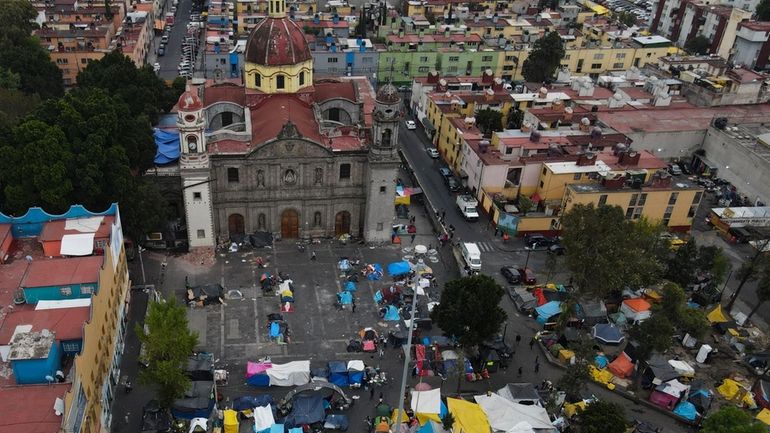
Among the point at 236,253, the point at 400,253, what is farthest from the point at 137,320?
the point at 400,253

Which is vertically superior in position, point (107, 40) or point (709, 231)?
point (107, 40)

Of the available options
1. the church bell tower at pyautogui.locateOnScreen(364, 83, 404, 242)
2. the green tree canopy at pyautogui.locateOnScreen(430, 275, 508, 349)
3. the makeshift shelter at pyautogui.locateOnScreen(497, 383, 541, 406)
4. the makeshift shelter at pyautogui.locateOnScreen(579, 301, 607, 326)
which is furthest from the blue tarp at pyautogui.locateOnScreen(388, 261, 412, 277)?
the makeshift shelter at pyautogui.locateOnScreen(497, 383, 541, 406)

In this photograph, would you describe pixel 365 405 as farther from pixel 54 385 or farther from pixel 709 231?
pixel 709 231

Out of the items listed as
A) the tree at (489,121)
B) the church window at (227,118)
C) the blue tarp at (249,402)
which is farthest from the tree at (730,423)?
the church window at (227,118)

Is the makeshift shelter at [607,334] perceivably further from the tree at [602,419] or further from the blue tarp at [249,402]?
the blue tarp at [249,402]

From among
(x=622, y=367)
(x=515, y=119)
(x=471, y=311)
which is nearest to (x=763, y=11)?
(x=515, y=119)

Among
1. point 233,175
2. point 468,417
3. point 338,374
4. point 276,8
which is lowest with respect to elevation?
point 338,374

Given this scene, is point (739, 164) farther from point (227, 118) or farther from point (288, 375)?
point (288, 375)
